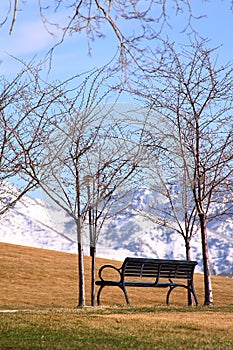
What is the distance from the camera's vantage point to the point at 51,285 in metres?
25.0

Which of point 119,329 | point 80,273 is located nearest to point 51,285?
point 80,273

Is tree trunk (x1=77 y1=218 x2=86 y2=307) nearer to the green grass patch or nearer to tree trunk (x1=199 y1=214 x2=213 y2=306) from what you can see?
tree trunk (x1=199 y1=214 x2=213 y2=306)

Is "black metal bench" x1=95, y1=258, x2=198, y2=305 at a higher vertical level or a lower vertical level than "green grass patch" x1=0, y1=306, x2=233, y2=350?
higher

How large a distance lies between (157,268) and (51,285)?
35.7 ft

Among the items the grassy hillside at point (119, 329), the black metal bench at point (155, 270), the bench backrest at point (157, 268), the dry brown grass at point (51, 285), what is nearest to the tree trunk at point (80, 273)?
the black metal bench at point (155, 270)

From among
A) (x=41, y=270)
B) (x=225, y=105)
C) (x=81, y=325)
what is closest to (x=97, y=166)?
(x=225, y=105)

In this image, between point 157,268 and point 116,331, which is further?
point 157,268

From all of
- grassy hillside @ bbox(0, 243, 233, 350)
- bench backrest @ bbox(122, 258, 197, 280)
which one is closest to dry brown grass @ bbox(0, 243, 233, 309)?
bench backrest @ bbox(122, 258, 197, 280)

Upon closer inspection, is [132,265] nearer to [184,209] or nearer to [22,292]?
[184,209]

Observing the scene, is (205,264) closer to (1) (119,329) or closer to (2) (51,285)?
(1) (119,329)

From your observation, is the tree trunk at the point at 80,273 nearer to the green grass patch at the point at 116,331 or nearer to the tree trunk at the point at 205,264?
the tree trunk at the point at 205,264

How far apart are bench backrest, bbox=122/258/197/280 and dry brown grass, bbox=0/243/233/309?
15.0ft

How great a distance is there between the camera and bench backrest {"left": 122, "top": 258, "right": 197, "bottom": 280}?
14.5 m

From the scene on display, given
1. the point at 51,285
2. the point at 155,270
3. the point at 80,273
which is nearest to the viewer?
the point at 155,270
